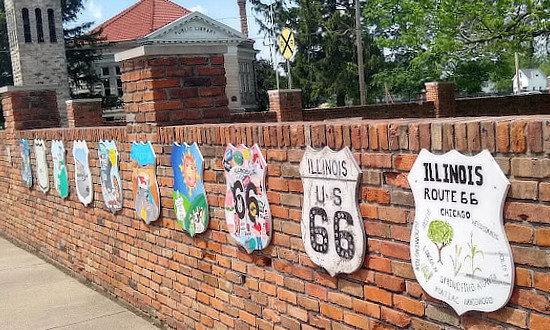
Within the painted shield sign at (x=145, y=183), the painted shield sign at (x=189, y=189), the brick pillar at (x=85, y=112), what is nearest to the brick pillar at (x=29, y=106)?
the painted shield sign at (x=145, y=183)

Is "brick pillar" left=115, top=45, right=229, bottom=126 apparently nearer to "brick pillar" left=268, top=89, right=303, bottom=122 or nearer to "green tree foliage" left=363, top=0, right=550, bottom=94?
"green tree foliage" left=363, top=0, right=550, bottom=94

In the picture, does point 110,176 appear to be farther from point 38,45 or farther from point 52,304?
point 38,45

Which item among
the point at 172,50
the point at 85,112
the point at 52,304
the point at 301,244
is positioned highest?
the point at 172,50

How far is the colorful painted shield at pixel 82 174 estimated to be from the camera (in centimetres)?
639

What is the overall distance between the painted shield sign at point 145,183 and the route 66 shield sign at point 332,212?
6.28 ft

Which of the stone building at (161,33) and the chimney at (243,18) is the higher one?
the chimney at (243,18)

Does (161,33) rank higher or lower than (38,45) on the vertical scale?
higher

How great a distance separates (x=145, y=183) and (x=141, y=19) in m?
43.7

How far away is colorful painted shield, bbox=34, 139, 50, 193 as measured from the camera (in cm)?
763

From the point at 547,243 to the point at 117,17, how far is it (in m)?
48.3

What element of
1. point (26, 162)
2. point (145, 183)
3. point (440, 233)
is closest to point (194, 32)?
point (26, 162)

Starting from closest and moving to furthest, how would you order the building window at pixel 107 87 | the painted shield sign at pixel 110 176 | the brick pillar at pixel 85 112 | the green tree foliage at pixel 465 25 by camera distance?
the painted shield sign at pixel 110 176
the green tree foliage at pixel 465 25
the brick pillar at pixel 85 112
the building window at pixel 107 87

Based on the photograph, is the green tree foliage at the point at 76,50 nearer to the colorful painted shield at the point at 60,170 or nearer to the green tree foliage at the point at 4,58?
the green tree foliage at the point at 4,58

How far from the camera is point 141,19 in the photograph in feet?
154
